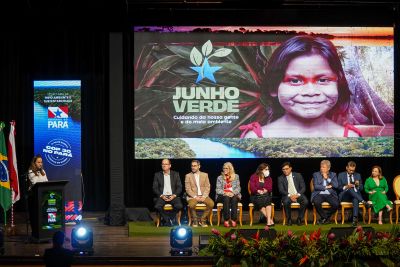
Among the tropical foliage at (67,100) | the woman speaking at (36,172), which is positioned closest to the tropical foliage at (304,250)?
the woman speaking at (36,172)

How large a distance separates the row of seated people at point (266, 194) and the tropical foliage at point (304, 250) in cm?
326

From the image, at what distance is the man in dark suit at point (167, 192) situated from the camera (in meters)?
11.7

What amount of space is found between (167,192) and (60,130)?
190cm

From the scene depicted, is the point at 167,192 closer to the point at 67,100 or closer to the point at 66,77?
the point at 67,100

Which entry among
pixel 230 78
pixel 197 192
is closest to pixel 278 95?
pixel 230 78

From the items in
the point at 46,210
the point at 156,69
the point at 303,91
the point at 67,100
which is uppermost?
the point at 156,69

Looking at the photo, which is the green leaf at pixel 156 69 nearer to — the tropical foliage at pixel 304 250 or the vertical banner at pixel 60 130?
the vertical banner at pixel 60 130

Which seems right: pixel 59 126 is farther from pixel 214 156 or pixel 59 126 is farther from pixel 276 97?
pixel 276 97

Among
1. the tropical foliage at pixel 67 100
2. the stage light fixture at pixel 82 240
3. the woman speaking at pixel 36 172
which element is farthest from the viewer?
the tropical foliage at pixel 67 100

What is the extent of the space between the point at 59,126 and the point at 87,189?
141 centimetres

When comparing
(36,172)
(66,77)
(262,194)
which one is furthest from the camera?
(66,77)

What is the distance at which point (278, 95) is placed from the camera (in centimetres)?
1303

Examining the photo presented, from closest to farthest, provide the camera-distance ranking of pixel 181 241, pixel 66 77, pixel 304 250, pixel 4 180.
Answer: pixel 304 250 → pixel 181 241 → pixel 4 180 → pixel 66 77

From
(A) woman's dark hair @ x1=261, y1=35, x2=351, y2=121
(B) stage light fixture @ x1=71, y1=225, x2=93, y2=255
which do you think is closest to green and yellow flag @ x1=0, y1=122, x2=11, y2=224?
(B) stage light fixture @ x1=71, y1=225, x2=93, y2=255
